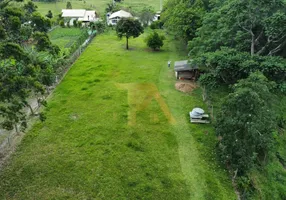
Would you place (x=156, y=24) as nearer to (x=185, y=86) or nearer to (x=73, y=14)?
(x=73, y=14)

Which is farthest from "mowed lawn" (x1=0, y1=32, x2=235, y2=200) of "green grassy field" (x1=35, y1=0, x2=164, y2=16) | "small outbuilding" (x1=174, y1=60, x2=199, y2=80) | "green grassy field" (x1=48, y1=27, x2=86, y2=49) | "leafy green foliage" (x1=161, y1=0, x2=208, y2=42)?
"green grassy field" (x1=35, y1=0, x2=164, y2=16)

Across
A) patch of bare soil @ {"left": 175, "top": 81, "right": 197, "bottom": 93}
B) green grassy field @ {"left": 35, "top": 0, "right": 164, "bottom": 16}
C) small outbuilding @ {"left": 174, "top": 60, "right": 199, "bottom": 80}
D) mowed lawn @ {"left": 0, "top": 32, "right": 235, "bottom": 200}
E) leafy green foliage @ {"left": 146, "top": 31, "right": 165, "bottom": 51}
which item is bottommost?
mowed lawn @ {"left": 0, "top": 32, "right": 235, "bottom": 200}

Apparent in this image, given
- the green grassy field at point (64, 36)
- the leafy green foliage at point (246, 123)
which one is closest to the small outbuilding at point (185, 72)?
the leafy green foliage at point (246, 123)

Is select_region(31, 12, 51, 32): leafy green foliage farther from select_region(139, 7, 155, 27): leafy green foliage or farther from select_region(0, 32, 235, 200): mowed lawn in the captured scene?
select_region(139, 7, 155, 27): leafy green foliage

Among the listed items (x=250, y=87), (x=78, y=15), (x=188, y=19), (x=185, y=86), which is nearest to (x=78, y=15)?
(x=78, y=15)

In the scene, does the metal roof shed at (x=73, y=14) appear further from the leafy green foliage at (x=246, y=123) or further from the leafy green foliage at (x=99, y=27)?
the leafy green foliage at (x=246, y=123)

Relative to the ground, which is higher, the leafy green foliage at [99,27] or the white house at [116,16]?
the white house at [116,16]

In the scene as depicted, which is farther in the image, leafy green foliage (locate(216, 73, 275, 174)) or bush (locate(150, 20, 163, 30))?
bush (locate(150, 20, 163, 30))
